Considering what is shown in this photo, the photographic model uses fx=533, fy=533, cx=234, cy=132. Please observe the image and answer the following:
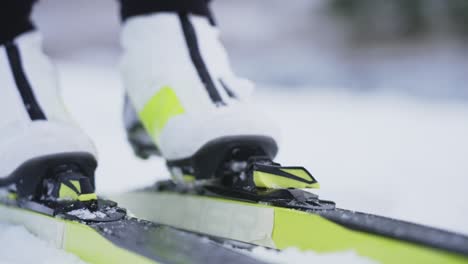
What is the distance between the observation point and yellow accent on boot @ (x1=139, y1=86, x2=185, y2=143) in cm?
76

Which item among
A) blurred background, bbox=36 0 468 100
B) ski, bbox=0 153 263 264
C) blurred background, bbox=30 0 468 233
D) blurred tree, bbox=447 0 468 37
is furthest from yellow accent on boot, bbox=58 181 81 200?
blurred tree, bbox=447 0 468 37

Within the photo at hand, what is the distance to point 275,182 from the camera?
0.65m

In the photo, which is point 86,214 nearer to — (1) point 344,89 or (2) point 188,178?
(2) point 188,178

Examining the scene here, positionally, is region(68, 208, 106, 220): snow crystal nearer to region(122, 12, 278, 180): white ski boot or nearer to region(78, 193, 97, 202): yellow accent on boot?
region(78, 193, 97, 202): yellow accent on boot

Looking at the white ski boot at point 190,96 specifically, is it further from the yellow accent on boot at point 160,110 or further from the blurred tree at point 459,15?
the blurred tree at point 459,15

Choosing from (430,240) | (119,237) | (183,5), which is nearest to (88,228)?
(119,237)

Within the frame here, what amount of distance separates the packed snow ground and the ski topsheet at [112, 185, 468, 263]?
0.02 m

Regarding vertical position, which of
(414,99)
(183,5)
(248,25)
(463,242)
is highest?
(248,25)

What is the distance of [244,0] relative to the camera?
5.02 m

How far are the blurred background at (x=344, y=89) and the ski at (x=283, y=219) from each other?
18 centimetres

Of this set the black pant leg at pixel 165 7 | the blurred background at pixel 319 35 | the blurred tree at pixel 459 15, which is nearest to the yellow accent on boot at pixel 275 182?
the black pant leg at pixel 165 7

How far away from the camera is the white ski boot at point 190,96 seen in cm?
71

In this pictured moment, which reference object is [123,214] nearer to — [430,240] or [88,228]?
[88,228]

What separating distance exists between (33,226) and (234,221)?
24 centimetres
